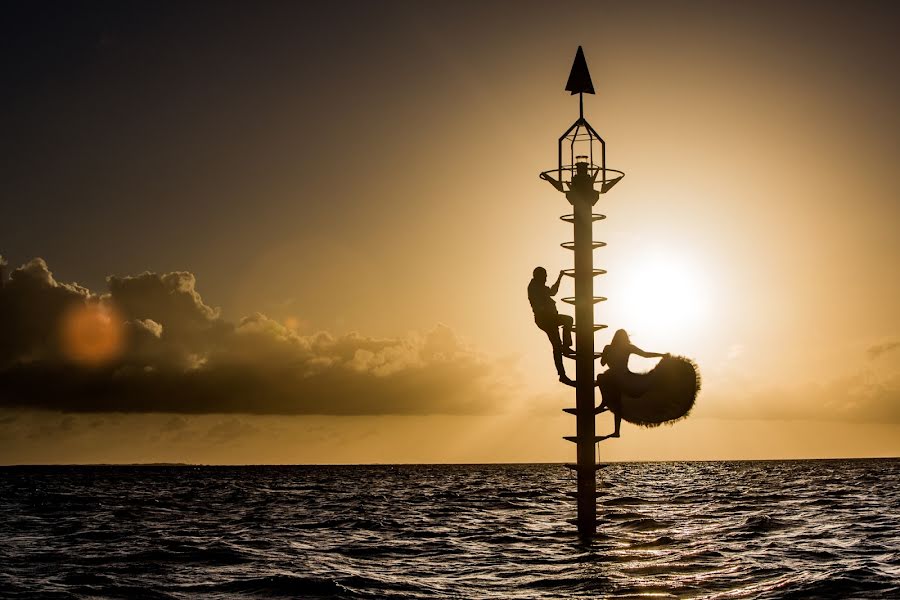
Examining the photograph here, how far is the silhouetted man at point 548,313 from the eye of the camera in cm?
2048

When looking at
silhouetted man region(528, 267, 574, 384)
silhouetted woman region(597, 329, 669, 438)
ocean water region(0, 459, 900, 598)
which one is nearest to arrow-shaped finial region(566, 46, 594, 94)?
silhouetted man region(528, 267, 574, 384)

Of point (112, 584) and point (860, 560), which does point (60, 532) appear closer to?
point (112, 584)

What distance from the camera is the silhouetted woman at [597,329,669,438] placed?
19.0m

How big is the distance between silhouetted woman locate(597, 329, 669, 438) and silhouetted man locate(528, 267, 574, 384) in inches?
47.2

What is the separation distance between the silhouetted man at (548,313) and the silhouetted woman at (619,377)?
120cm

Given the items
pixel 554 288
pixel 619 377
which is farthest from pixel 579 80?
pixel 619 377

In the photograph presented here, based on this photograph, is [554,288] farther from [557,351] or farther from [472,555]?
[472,555]

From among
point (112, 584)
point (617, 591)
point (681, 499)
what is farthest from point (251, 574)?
Answer: point (681, 499)

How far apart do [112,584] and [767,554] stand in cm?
1686

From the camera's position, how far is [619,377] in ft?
63.7

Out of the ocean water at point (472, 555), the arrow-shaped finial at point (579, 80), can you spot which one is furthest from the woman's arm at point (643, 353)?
the arrow-shaped finial at point (579, 80)

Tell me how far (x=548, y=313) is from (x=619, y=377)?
2.39 m

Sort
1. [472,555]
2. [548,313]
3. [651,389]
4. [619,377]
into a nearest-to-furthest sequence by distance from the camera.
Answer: [651,389]
[619,377]
[548,313]
[472,555]

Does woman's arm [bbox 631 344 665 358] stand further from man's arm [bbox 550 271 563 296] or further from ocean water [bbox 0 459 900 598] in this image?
ocean water [bbox 0 459 900 598]
